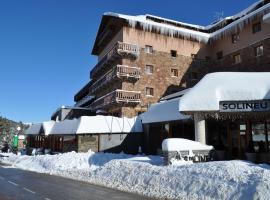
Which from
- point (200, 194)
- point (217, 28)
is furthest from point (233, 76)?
point (217, 28)

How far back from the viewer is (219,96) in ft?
63.4

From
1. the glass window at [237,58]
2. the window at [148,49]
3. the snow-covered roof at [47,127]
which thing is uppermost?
the window at [148,49]

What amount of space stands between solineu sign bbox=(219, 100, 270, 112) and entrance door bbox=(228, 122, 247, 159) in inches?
156

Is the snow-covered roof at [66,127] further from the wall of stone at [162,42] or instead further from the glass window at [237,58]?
the glass window at [237,58]

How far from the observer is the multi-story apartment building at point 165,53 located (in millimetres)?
36375

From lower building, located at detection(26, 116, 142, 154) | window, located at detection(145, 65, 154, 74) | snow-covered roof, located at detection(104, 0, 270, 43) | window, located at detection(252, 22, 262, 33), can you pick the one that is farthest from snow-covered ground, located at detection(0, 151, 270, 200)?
snow-covered roof, located at detection(104, 0, 270, 43)

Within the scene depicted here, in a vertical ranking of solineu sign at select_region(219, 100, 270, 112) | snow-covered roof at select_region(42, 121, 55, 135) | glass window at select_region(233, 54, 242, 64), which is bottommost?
snow-covered roof at select_region(42, 121, 55, 135)

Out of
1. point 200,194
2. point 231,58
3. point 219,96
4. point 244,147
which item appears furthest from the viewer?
point 231,58

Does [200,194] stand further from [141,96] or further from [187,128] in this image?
[141,96]

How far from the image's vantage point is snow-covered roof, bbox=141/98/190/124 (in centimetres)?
2554

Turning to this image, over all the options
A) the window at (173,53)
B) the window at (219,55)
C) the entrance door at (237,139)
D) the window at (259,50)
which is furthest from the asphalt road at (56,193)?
the window at (219,55)

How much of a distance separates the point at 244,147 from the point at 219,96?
5203mm

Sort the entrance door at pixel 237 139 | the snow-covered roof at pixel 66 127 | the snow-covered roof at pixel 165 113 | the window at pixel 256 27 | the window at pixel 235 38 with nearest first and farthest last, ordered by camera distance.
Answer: the entrance door at pixel 237 139, the snow-covered roof at pixel 165 113, the snow-covered roof at pixel 66 127, the window at pixel 256 27, the window at pixel 235 38

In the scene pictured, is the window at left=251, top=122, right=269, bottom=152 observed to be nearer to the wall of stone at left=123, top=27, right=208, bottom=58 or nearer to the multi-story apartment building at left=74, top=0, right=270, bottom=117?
the multi-story apartment building at left=74, top=0, right=270, bottom=117
